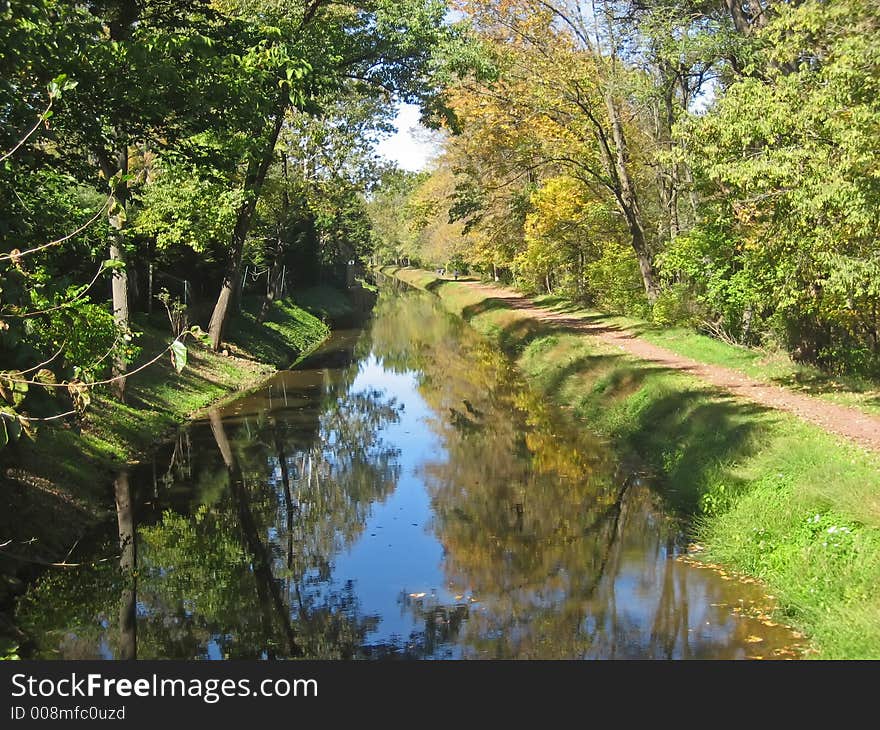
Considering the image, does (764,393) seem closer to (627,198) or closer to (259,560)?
(259,560)

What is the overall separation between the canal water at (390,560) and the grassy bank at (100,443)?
1.38 feet

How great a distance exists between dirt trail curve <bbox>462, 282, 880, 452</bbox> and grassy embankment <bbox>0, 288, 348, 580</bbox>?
11481 mm

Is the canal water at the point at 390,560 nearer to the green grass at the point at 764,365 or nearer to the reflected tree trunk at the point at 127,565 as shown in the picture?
the reflected tree trunk at the point at 127,565

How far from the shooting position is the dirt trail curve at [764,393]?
14.9 m

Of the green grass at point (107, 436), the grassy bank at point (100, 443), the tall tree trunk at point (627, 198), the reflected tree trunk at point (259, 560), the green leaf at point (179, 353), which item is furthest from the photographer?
the tall tree trunk at point (627, 198)

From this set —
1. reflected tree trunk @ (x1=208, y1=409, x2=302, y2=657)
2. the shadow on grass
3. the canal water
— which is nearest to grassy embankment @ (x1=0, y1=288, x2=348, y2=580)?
the canal water

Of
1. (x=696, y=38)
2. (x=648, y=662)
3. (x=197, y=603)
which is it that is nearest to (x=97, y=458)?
(x=197, y=603)

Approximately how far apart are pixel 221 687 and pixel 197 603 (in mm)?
3374

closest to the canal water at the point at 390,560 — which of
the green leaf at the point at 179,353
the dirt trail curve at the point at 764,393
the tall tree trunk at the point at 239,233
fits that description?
the dirt trail curve at the point at 764,393

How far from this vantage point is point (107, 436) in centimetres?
1622

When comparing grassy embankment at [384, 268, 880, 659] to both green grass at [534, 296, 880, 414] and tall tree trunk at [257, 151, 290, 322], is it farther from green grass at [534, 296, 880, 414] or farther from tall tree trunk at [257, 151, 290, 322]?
tall tree trunk at [257, 151, 290, 322]

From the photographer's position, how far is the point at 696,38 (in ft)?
66.4

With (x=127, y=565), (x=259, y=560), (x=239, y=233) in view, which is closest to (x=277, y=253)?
(x=239, y=233)

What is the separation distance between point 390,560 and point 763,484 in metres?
5.26
